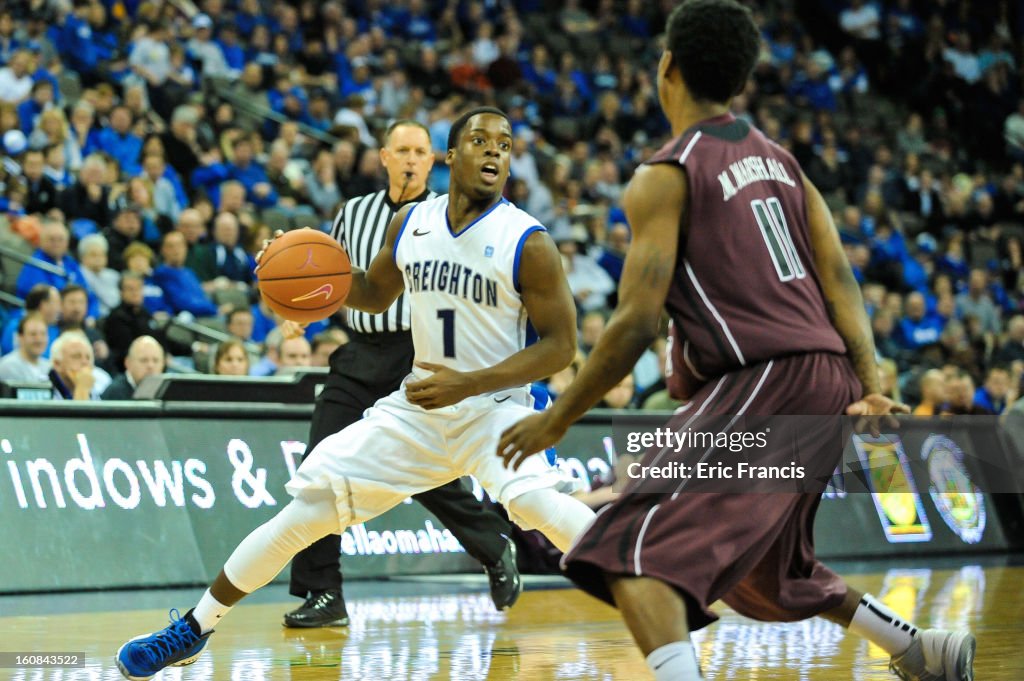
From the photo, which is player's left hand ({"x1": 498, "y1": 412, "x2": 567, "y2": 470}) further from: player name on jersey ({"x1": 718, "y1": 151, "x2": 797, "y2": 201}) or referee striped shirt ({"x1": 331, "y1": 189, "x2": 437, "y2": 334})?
referee striped shirt ({"x1": 331, "y1": 189, "x2": 437, "y2": 334})

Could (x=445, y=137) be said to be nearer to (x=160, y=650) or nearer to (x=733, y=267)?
(x=160, y=650)

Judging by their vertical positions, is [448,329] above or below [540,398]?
above

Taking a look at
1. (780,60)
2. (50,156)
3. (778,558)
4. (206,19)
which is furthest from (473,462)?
(780,60)

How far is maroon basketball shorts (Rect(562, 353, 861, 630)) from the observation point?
3875 millimetres

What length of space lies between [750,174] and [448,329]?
1967 mm

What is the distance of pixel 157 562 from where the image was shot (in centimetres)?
880

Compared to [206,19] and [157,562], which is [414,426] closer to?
[157,562]

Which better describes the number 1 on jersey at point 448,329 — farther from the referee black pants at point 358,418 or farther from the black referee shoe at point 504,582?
the black referee shoe at point 504,582

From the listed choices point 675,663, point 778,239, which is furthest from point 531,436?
point 778,239

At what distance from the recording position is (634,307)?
3.95m

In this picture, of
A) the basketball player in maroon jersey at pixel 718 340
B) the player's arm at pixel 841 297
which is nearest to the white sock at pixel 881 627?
the basketball player in maroon jersey at pixel 718 340

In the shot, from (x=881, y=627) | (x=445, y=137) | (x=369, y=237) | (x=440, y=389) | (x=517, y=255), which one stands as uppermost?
(x=445, y=137)

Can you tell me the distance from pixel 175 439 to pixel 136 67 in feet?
25.3

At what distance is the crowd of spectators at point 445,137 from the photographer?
13211 mm
